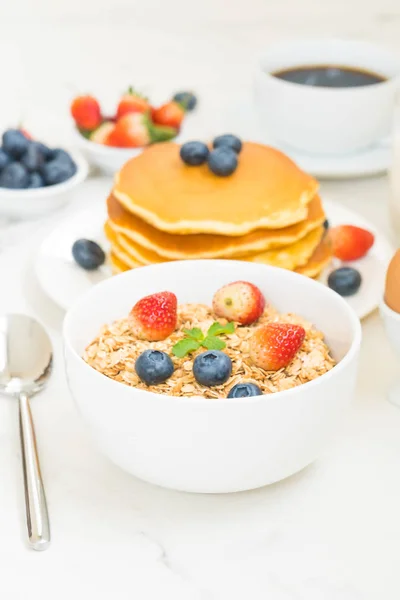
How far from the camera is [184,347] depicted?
86 centimetres

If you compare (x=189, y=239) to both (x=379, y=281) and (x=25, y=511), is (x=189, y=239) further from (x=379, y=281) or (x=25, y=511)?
(x=25, y=511)

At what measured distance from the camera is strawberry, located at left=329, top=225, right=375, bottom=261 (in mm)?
1256

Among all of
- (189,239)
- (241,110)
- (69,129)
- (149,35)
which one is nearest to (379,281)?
(189,239)

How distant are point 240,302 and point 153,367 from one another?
163 millimetres

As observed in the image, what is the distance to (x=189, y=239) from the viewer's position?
1174 millimetres

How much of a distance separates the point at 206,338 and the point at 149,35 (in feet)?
6.34

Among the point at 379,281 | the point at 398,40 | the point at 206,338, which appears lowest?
the point at 398,40

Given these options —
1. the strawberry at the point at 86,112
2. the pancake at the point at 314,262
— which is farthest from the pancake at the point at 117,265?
the strawberry at the point at 86,112

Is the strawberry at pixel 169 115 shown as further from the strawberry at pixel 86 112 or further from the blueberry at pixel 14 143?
the blueberry at pixel 14 143

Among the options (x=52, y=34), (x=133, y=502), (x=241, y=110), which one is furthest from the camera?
(x=52, y=34)

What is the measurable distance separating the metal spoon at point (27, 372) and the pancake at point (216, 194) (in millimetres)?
237

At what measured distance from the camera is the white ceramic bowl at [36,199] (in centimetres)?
144

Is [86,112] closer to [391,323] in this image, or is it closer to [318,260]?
[318,260]

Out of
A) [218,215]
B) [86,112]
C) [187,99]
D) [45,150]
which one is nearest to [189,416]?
[218,215]
